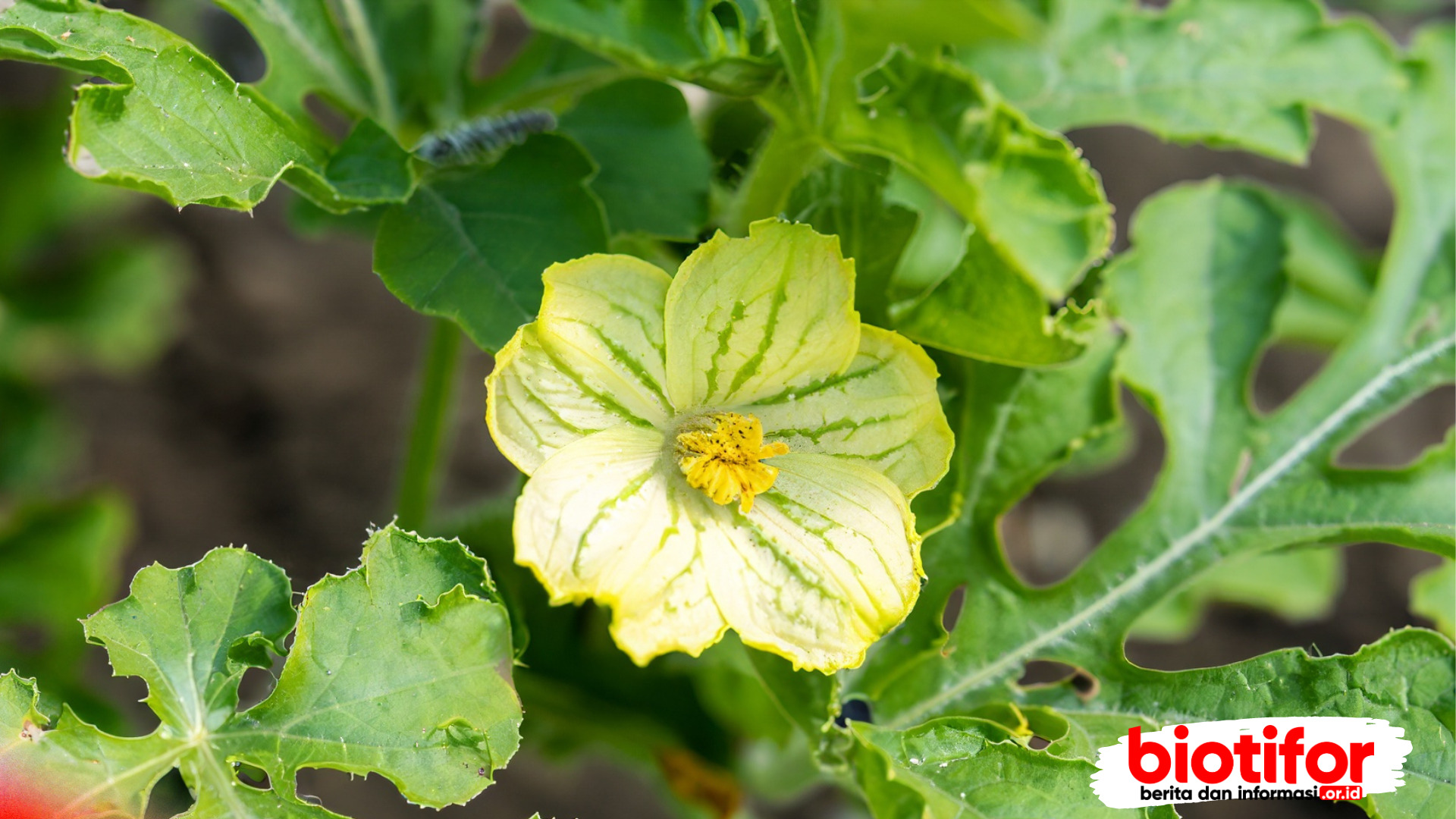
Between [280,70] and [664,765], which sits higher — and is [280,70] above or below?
above

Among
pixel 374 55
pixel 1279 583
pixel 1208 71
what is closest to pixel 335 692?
pixel 374 55

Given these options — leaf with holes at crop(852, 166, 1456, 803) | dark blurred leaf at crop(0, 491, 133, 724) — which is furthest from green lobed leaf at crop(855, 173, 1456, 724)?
dark blurred leaf at crop(0, 491, 133, 724)

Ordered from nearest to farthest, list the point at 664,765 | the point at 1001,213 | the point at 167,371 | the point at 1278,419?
1. the point at 1001,213
2. the point at 1278,419
3. the point at 664,765
4. the point at 167,371

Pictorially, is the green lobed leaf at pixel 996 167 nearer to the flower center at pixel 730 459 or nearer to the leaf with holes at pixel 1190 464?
the flower center at pixel 730 459

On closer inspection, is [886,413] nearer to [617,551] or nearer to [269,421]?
[617,551]

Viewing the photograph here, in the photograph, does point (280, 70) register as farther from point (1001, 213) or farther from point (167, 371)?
point (167, 371)

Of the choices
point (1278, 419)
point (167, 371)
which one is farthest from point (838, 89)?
point (167, 371)

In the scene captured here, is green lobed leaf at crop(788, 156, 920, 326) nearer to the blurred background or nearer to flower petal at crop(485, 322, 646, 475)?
flower petal at crop(485, 322, 646, 475)

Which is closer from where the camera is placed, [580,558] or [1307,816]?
[580,558]

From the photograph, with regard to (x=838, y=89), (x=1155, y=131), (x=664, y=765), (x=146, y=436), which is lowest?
(x=146, y=436)
